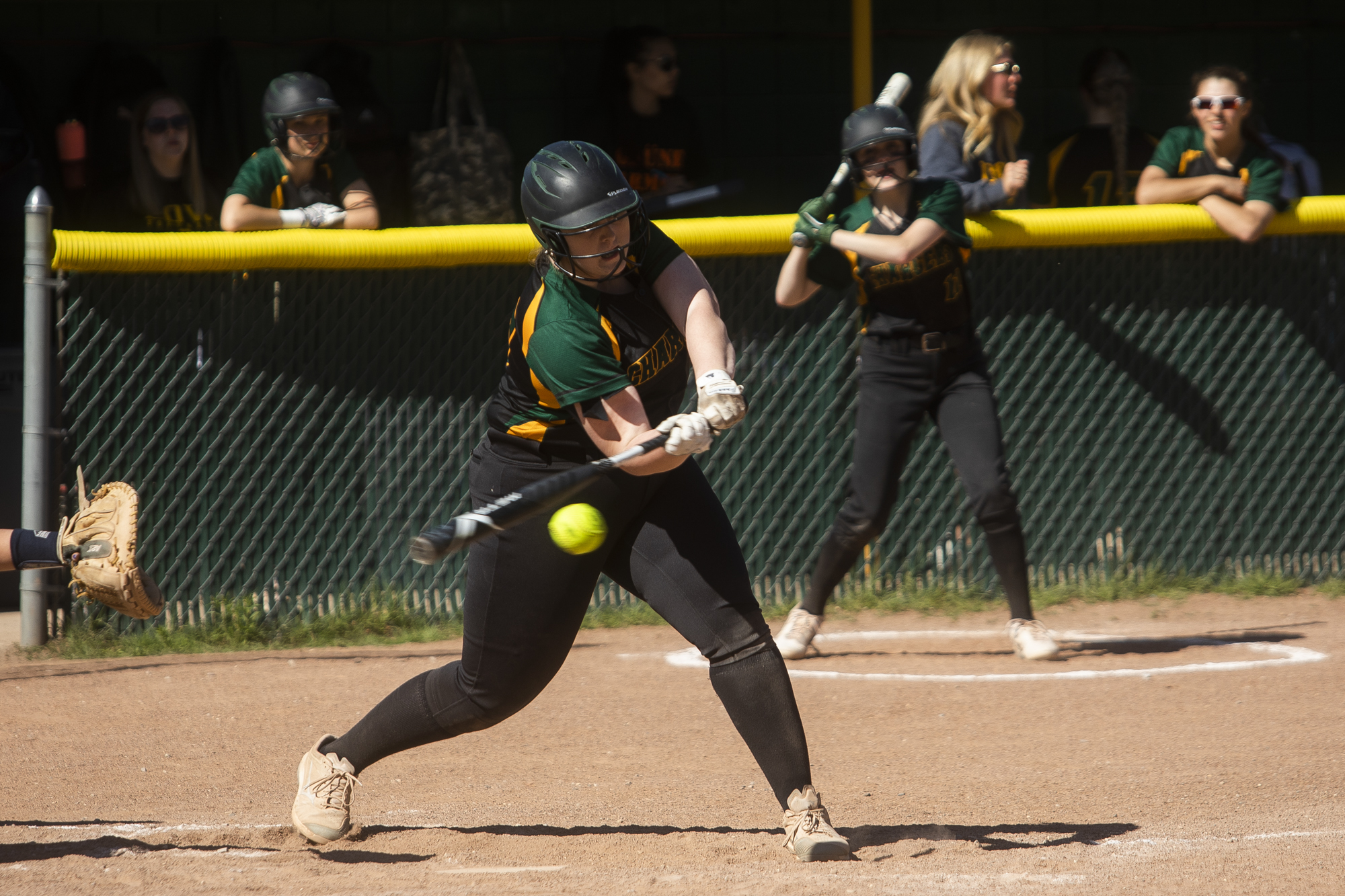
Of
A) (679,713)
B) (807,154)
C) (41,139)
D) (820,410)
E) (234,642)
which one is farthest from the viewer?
(807,154)

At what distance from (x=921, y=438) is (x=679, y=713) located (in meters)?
2.23

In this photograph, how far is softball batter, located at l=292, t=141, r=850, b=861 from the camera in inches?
136

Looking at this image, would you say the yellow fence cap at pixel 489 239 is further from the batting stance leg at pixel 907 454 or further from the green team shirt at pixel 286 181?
the batting stance leg at pixel 907 454

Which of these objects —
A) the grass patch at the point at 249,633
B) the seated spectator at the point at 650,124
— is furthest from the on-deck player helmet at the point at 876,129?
the seated spectator at the point at 650,124

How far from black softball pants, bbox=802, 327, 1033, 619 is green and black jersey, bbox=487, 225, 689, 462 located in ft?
7.01

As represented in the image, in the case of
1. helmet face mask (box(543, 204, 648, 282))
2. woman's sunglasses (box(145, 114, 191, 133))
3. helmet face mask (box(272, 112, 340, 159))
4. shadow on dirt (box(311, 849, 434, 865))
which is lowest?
shadow on dirt (box(311, 849, 434, 865))

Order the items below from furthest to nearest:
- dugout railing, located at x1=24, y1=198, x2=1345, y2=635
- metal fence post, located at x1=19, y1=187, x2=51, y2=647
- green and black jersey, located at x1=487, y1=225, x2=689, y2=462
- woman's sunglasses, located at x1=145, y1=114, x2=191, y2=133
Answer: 1. woman's sunglasses, located at x1=145, y1=114, x2=191, y2=133
2. dugout railing, located at x1=24, y1=198, x2=1345, y2=635
3. metal fence post, located at x1=19, y1=187, x2=51, y2=647
4. green and black jersey, located at x1=487, y1=225, x2=689, y2=462

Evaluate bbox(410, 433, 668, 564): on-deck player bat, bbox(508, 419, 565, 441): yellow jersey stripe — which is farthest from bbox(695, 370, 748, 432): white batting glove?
bbox(508, 419, 565, 441): yellow jersey stripe

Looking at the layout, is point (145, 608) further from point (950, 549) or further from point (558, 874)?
point (950, 549)

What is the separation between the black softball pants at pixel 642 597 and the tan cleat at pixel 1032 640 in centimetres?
→ 244

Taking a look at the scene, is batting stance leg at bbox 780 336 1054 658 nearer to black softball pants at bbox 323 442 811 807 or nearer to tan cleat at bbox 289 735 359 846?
black softball pants at bbox 323 442 811 807

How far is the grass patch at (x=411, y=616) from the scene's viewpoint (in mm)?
6172

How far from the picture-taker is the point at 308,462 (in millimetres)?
6344

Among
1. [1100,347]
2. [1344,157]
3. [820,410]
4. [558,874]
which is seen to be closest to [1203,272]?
[1100,347]
